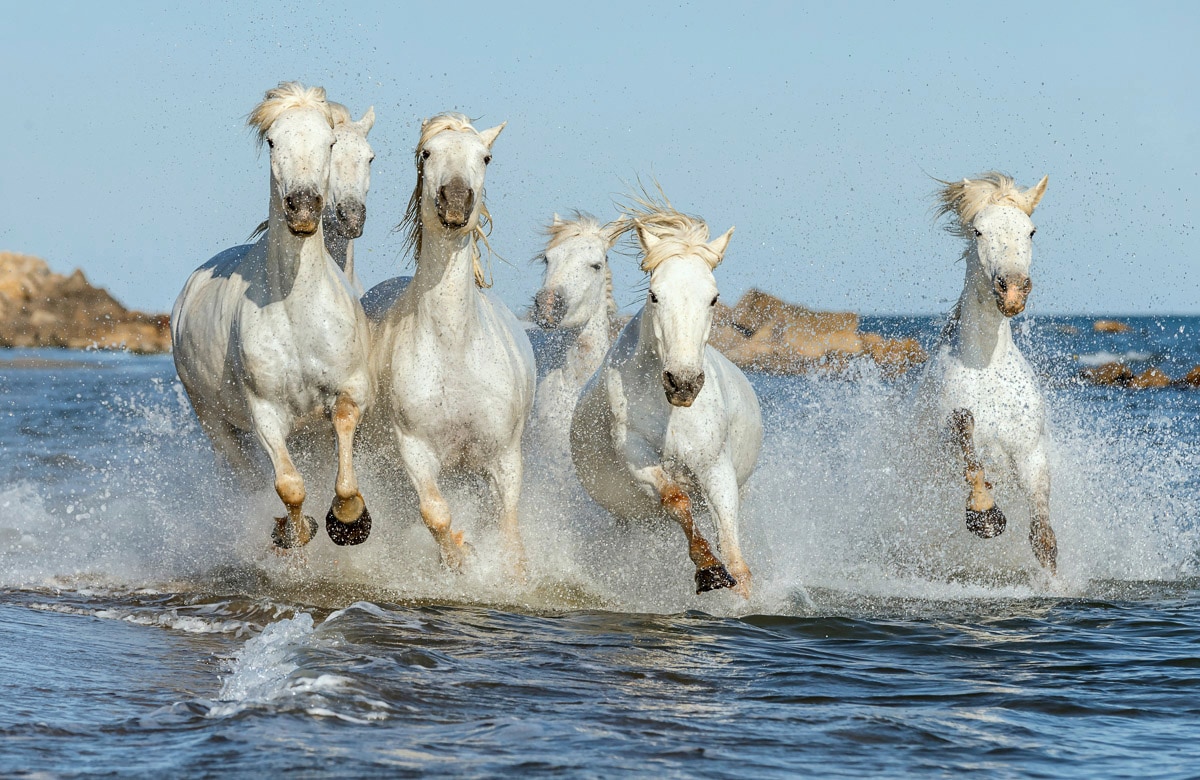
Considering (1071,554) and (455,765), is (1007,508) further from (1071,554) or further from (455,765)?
(455,765)

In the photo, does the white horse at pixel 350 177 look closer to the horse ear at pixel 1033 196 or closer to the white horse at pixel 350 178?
the white horse at pixel 350 178

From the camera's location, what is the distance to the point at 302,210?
5.79 metres

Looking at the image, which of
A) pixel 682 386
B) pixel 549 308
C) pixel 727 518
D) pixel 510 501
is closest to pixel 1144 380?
pixel 549 308

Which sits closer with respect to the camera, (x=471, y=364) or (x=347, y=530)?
(x=347, y=530)

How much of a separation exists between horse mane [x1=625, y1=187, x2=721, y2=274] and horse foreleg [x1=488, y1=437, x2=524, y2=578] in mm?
1280

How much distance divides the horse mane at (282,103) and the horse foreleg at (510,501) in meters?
1.84

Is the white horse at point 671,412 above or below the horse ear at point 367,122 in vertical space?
below

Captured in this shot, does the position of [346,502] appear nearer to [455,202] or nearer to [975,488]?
[455,202]

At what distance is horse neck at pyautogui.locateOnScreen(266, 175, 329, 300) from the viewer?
6.43 m

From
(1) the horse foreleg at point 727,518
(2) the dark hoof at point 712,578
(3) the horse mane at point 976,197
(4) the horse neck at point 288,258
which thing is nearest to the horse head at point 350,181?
(4) the horse neck at point 288,258

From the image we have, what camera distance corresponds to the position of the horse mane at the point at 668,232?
19.8ft

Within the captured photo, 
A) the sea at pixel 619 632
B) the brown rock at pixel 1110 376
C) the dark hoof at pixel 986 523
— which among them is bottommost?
the sea at pixel 619 632

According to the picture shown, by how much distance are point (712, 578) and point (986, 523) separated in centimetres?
197

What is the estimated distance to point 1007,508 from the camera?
7836 millimetres
